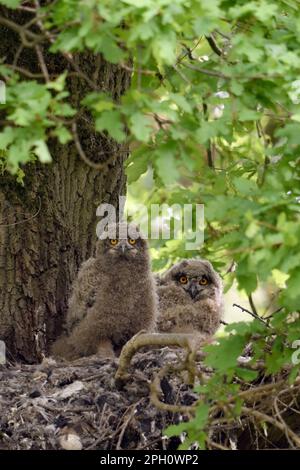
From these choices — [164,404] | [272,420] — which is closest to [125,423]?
[164,404]

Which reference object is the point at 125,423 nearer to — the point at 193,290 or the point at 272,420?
the point at 272,420

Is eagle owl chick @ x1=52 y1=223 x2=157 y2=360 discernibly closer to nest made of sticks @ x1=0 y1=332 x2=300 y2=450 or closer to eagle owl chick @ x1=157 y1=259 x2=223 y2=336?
eagle owl chick @ x1=157 y1=259 x2=223 y2=336

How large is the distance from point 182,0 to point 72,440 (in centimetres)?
286

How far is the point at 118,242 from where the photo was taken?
725 cm

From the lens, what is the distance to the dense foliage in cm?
413

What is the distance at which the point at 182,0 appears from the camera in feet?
13.7

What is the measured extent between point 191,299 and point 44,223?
1511 millimetres

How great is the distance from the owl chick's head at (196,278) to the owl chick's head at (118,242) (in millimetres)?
658

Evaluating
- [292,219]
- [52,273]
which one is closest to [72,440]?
[52,273]

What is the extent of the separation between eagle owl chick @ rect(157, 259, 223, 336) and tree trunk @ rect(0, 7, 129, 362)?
0.96m

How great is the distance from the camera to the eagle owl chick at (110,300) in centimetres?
707

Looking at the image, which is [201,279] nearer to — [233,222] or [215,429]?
[215,429]

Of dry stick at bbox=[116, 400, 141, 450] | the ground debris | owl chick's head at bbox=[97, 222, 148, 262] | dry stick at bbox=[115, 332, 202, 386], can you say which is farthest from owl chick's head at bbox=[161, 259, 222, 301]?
dry stick at bbox=[116, 400, 141, 450]

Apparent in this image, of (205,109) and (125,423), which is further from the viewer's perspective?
(125,423)
